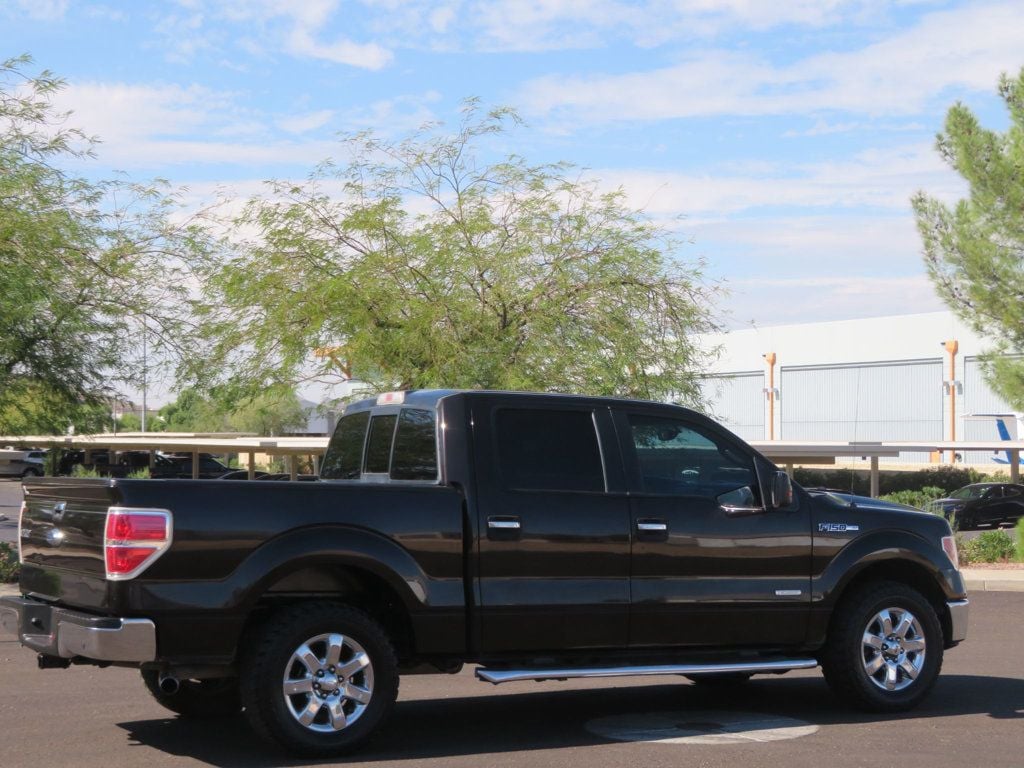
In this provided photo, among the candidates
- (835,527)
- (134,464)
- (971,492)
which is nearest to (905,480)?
(971,492)

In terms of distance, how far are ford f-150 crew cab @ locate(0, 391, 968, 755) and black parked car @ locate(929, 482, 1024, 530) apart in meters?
31.0

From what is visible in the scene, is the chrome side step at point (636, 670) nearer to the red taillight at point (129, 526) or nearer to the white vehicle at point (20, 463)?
the red taillight at point (129, 526)

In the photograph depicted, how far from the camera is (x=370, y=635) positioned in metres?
7.57

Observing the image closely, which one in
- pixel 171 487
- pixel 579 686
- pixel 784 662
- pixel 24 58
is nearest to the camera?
pixel 171 487

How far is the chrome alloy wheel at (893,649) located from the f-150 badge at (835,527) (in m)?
0.59

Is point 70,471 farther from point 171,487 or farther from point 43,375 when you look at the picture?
point 171,487

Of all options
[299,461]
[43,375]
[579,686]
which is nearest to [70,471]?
[299,461]

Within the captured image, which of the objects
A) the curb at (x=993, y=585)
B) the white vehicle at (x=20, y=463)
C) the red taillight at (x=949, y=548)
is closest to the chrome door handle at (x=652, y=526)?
the red taillight at (x=949, y=548)

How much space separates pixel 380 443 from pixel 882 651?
11.6ft

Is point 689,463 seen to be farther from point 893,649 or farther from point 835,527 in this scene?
point 893,649

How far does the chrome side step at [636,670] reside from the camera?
7.78 m

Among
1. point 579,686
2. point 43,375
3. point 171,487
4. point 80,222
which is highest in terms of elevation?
point 80,222

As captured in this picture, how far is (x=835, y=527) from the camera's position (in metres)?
8.94

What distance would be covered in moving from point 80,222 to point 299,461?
171 ft
